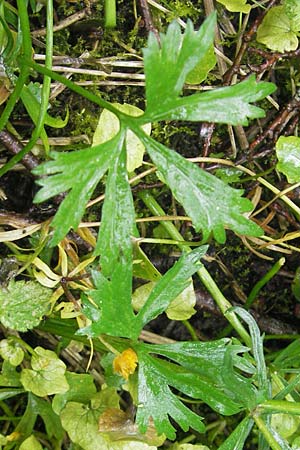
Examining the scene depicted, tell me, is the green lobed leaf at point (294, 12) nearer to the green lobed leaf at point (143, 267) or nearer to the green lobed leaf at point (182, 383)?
the green lobed leaf at point (143, 267)

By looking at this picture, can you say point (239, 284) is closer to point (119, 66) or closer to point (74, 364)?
point (74, 364)

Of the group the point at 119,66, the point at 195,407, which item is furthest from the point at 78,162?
the point at 195,407

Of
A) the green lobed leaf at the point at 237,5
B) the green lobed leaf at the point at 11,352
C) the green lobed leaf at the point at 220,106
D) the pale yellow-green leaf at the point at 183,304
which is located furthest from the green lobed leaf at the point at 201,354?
the green lobed leaf at the point at 237,5

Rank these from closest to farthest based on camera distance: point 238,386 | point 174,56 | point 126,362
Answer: point 174,56
point 238,386
point 126,362

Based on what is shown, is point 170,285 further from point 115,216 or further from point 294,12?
point 294,12

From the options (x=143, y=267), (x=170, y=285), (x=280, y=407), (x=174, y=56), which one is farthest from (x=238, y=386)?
(x=174, y=56)
